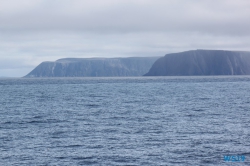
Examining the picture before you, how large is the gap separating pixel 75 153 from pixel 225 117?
20158mm

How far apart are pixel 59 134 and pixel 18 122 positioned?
8.60 m

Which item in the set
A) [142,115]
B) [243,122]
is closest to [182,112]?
[142,115]

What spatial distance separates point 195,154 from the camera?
908 inches

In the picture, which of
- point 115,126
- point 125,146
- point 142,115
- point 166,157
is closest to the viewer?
point 166,157

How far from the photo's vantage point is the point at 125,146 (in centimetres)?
2544

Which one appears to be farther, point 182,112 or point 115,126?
point 182,112

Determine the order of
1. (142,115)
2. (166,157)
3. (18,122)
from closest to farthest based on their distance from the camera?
(166,157), (18,122), (142,115)

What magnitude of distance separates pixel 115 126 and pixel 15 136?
8508mm

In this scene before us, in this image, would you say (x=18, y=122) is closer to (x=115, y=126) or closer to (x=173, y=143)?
(x=115, y=126)

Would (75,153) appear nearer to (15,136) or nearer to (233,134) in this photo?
(15,136)

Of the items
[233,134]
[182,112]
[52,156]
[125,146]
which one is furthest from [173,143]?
[182,112]

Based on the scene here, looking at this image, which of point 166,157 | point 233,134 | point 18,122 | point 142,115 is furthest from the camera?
point 142,115

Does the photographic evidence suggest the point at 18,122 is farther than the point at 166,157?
Yes

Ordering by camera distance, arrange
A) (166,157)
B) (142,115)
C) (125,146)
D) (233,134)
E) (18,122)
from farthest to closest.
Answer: (142,115) < (18,122) < (233,134) < (125,146) < (166,157)
